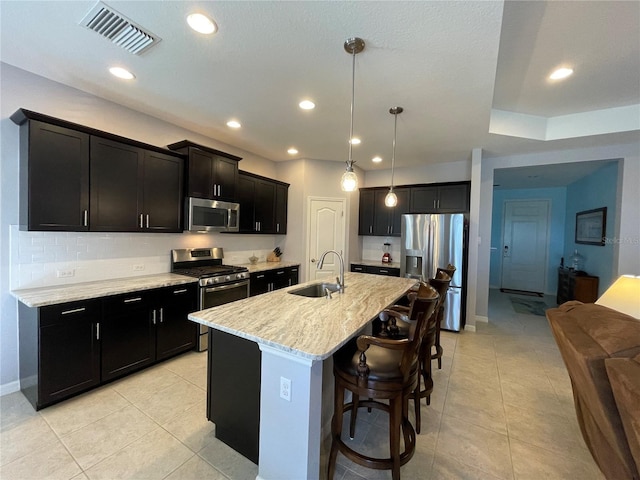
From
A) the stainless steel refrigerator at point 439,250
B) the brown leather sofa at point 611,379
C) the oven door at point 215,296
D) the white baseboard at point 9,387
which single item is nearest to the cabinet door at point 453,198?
the stainless steel refrigerator at point 439,250

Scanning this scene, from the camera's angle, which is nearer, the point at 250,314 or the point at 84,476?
the point at 84,476

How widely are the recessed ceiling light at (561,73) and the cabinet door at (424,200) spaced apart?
220 centimetres

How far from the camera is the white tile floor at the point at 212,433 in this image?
65.5 inches

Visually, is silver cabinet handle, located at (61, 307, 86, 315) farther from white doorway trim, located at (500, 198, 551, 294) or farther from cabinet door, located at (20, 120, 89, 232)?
white doorway trim, located at (500, 198, 551, 294)

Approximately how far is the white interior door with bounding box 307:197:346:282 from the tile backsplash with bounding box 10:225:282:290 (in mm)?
1847

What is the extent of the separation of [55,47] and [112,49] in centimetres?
44

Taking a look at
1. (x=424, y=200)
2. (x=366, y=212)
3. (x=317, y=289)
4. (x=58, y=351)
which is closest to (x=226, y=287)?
(x=317, y=289)

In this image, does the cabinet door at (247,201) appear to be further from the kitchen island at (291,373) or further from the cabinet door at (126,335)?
the kitchen island at (291,373)

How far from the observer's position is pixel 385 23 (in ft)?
5.44

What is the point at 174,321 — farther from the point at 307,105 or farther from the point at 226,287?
the point at 307,105

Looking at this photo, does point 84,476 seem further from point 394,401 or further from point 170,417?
point 394,401

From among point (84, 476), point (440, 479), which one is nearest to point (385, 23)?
point (440, 479)

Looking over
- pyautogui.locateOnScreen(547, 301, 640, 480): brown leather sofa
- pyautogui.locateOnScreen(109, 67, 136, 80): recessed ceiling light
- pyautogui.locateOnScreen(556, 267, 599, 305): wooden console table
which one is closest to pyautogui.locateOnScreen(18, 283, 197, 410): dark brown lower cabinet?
pyautogui.locateOnScreen(109, 67, 136, 80): recessed ceiling light

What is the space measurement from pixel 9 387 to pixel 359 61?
4001 mm
